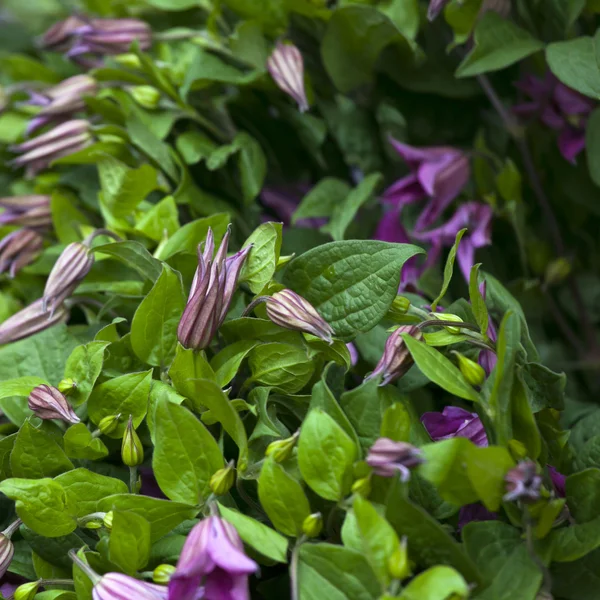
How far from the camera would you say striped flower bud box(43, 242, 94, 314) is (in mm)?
413

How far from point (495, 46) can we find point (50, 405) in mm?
340

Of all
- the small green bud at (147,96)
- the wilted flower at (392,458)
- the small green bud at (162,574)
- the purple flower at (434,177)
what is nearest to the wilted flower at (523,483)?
the wilted flower at (392,458)

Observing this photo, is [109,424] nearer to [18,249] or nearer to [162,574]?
[162,574]

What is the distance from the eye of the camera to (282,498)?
1.00 feet

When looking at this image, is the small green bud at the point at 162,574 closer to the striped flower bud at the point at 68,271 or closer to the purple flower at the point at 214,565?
the purple flower at the point at 214,565

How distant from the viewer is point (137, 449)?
35cm

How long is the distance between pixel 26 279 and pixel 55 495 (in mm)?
212

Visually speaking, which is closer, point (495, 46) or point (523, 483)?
point (523, 483)

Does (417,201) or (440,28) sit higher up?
(440,28)

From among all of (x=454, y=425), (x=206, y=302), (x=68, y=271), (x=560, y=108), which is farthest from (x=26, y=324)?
(x=560, y=108)

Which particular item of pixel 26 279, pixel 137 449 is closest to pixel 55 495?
pixel 137 449

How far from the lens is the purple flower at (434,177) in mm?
502

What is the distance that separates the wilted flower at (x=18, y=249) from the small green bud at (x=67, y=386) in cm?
14

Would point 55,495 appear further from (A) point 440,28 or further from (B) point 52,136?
(A) point 440,28
